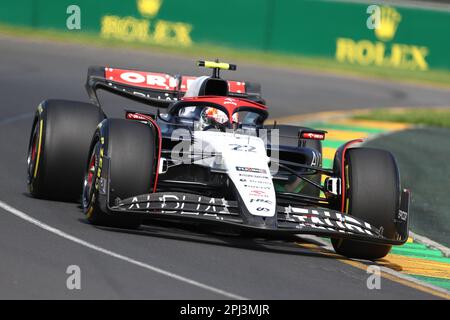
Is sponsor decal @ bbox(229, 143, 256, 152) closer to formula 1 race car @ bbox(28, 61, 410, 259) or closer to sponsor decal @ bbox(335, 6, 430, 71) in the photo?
formula 1 race car @ bbox(28, 61, 410, 259)

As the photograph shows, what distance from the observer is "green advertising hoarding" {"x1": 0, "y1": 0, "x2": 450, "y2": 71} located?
3100 centimetres

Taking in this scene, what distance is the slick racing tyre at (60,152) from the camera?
10.9 meters

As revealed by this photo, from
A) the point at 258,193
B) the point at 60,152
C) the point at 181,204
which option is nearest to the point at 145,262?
the point at 181,204

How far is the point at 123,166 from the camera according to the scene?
9.62 metres

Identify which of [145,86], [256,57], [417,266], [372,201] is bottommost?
[417,266]

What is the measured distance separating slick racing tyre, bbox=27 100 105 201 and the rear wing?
56.9 inches

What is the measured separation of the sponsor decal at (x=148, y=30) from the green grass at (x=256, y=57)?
0.29 metres

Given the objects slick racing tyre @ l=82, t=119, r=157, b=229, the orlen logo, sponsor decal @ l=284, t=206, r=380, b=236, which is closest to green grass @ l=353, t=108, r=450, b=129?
the orlen logo

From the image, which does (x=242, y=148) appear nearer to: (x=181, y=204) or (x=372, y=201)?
(x=181, y=204)

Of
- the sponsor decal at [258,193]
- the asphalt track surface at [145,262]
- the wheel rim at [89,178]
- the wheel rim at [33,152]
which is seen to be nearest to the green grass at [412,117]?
the asphalt track surface at [145,262]

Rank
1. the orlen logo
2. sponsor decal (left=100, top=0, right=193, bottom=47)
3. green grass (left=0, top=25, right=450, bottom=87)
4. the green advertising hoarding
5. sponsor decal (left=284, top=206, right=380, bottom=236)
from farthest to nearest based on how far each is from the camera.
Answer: sponsor decal (left=100, top=0, right=193, bottom=47) → the green advertising hoarding → green grass (left=0, top=25, right=450, bottom=87) → the orlen logo → sponsor decal (left=284, top=206, right=380, bottom=236)

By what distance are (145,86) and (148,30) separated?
62.8 feet

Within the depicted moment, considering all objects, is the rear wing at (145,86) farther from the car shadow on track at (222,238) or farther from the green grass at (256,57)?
the green grass at (256,57)
